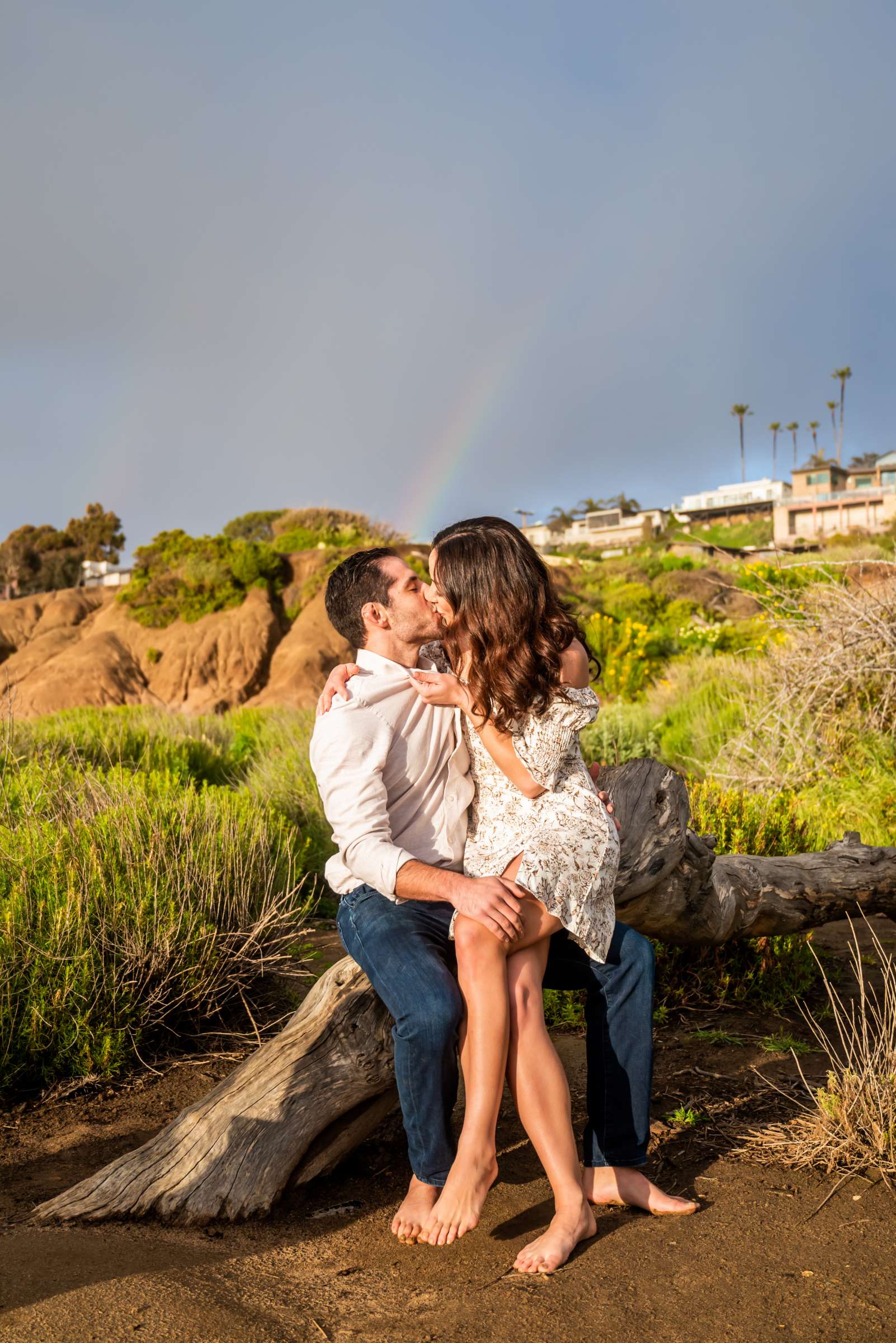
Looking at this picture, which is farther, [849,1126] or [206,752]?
[206,752]

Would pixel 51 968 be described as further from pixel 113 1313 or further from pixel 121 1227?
pixel 113 1313

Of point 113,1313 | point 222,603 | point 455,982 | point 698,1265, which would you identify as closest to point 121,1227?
point 113,1313

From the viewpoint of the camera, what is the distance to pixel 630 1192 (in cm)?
309

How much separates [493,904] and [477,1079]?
1.52ft

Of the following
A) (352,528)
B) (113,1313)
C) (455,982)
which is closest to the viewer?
(113,1313)

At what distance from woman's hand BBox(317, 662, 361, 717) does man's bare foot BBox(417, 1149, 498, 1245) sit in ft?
4.45

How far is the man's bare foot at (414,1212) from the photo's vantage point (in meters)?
2.91

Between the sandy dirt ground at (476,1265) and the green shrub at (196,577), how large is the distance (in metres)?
20.2

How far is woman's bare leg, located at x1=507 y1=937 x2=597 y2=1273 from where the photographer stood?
283 centimetres

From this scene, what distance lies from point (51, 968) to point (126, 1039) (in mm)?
446

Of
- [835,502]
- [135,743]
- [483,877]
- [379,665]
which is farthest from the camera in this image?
[835,502]

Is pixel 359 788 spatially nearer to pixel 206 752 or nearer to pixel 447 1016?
pixel 447 1016

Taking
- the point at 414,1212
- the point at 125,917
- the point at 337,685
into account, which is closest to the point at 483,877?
the point at 337,685

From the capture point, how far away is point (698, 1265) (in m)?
2.73
